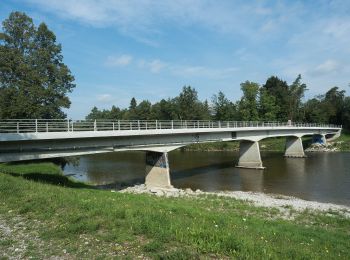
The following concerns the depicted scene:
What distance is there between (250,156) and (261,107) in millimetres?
48034

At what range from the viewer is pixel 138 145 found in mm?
31969

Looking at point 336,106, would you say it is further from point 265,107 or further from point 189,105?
point 189,105

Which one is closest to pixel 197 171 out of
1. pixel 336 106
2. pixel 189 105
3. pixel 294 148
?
pixel 294 148

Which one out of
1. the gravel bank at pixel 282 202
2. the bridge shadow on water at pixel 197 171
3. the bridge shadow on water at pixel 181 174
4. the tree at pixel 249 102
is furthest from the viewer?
the tree at pixel 249 102

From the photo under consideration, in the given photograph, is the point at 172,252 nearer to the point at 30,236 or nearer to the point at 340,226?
the point at 30,236

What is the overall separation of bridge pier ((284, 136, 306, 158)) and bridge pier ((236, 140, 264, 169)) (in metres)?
17.8

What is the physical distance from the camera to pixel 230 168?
49500 mm

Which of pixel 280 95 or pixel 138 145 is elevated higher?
pixel 280 95

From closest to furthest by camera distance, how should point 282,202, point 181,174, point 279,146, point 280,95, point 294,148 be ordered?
point 282,202, point 181,174, point 294,148, point 279,146, point 280,95

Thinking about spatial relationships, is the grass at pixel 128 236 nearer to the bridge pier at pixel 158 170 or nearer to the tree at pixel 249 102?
the bridge pier at pixel 158 170

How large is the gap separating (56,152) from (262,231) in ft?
62.4

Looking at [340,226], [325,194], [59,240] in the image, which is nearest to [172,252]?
[59,240]

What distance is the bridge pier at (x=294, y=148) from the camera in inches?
2579

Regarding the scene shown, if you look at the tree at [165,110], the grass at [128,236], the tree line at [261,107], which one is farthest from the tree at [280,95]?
the grass at [128,236]
